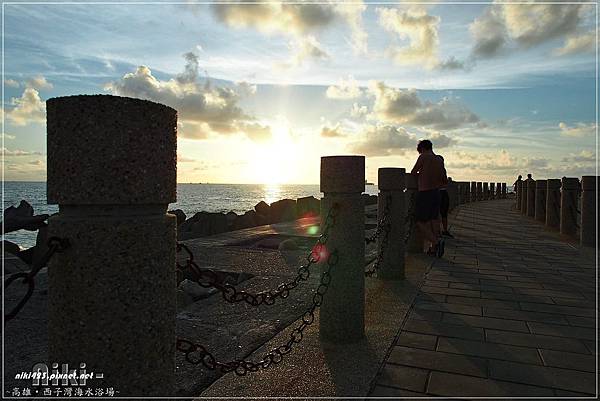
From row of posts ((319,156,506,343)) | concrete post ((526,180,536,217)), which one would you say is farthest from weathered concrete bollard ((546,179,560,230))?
row of posts ((319,156,506,343))

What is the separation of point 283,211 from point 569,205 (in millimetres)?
13592

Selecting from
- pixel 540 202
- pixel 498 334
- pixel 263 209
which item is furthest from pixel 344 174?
pixel 263 209

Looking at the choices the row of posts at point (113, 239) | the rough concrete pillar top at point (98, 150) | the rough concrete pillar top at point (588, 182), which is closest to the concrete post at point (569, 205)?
the rough concrete pillar top at point (588, 182)

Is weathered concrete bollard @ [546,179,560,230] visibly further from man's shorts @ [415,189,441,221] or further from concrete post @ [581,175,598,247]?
man's shorts @ [415,189,441,221]

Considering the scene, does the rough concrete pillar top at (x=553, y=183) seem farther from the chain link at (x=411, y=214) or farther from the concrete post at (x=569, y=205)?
the chain link at (x=411, y=214)

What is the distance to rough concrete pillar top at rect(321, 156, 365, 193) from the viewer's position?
11.5 feet

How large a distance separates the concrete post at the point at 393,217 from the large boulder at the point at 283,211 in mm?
14873

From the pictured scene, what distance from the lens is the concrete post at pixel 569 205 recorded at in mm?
10125

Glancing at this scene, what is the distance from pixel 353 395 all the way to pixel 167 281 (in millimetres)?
1484

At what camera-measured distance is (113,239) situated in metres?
1.75

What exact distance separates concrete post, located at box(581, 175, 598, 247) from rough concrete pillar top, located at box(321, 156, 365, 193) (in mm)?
7915

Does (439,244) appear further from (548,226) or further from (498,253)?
(548,226)

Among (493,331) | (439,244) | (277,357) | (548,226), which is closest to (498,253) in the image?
(439,244)

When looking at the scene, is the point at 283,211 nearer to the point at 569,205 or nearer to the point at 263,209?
the point at 263,209
